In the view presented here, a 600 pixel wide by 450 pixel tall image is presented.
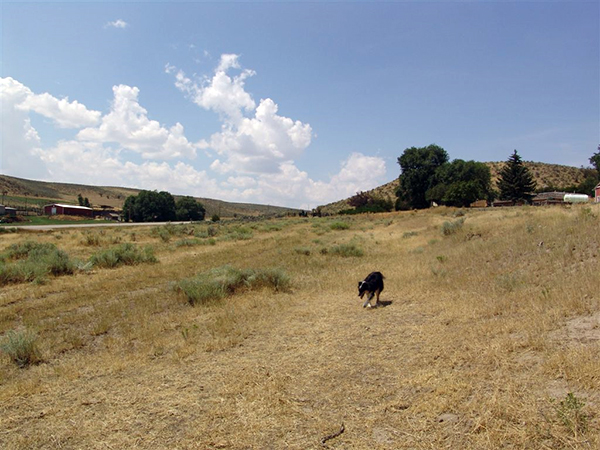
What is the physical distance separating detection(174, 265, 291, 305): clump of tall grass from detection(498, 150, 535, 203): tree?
66.3 meters

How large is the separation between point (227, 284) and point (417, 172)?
69602mm

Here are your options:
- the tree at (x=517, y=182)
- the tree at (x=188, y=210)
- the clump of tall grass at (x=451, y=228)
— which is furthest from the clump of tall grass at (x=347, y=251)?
the tree at (x=188, y=210)

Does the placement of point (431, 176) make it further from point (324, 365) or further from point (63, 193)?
point (63, 193)

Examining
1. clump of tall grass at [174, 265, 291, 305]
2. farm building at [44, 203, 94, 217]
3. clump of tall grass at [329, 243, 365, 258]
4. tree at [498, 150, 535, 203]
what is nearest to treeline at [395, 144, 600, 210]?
tree at [498, 150, 535, 203]

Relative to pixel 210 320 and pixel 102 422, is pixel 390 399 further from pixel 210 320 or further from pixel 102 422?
pixel 210 320

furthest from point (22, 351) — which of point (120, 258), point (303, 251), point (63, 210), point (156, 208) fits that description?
point (156, 208)

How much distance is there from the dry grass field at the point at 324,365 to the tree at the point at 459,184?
53.9 meters

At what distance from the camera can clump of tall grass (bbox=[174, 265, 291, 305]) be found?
9.14 metres

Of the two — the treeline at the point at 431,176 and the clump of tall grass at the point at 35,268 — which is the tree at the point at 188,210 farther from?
the clump of tall grass at the point at 35,268

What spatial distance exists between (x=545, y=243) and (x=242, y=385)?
9.79 metres

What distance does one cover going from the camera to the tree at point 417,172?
73500 mm

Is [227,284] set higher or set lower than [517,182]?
lower

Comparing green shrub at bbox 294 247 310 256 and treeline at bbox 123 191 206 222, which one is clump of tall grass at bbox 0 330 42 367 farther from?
treeline at bbox 123 191 206 222

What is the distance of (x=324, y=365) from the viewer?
498 centimetres
